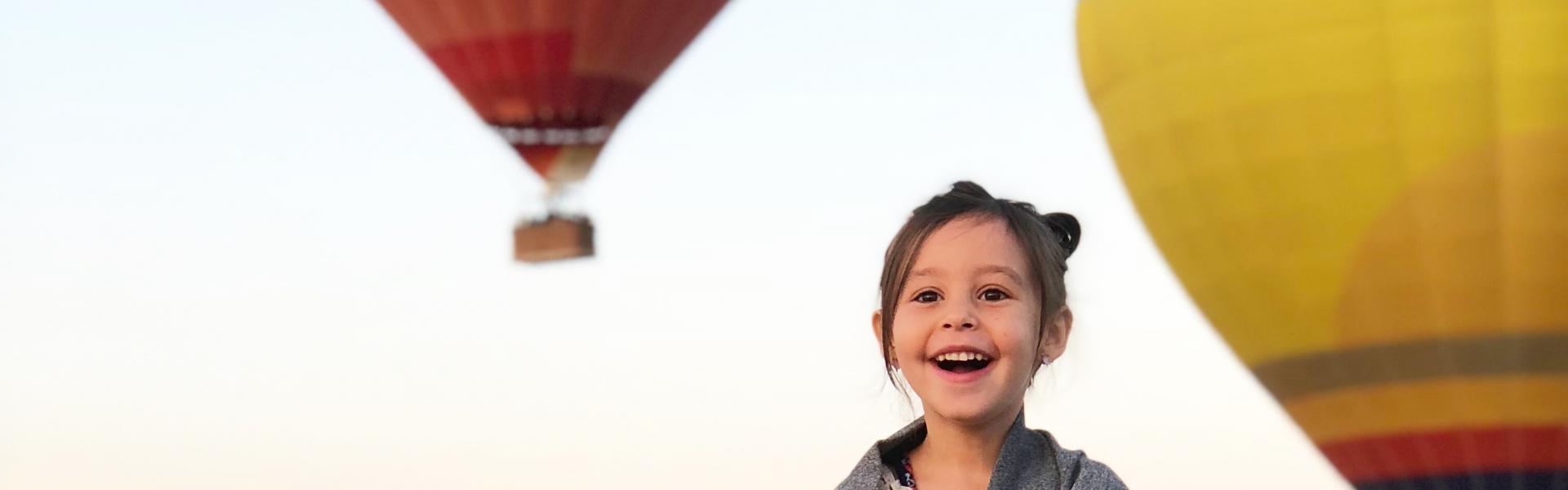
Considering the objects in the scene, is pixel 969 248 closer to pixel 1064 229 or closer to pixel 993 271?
pixel 993 271

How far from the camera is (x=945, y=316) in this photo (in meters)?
2.29

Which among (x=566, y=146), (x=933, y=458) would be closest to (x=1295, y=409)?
(x=566, y=146)

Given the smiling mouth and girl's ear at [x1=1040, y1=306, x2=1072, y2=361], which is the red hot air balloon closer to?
girl's ear at [x1=1040, y1=306, x2=1072, y2=361]

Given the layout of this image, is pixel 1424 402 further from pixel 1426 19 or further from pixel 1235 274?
pixel 1426 19

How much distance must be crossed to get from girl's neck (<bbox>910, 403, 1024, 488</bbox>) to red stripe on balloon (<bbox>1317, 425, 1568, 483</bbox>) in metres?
12.9

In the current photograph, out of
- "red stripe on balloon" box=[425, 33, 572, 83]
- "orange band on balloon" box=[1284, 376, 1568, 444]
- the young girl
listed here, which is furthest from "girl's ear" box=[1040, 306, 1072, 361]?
"red stripe on balloon" box=[425, 33, 572, 83]

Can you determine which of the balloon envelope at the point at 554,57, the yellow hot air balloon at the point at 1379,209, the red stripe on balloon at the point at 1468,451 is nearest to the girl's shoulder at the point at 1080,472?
the yellow hot air balloon at the point at 1379,209

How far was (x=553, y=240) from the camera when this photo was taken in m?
16.7

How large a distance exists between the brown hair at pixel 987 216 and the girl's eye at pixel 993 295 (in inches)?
1.7

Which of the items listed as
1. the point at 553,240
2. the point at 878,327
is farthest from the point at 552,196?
the point at 878,327

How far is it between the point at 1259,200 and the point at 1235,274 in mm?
567

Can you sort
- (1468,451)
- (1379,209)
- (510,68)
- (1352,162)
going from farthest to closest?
(510,68) < (1468,451) < (1352,162) < (1379,209)

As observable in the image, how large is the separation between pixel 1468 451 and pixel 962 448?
13.0m

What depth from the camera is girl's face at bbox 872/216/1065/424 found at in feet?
7.47
